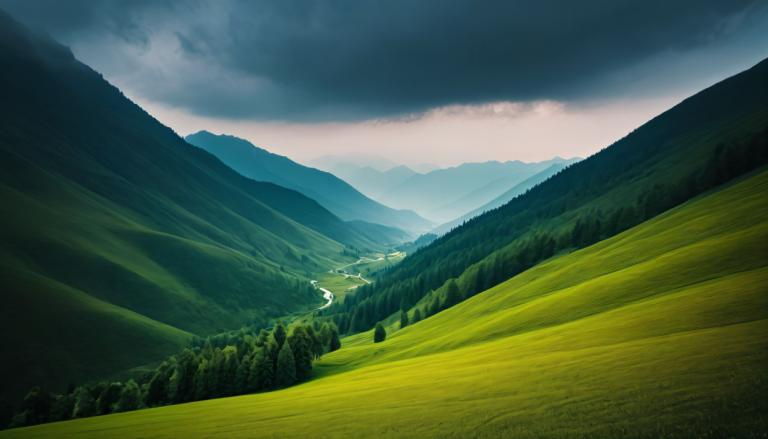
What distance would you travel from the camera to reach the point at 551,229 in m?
188

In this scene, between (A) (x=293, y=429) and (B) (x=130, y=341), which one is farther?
(B) (x=130, y=341)

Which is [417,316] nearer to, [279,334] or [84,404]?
[279,334]

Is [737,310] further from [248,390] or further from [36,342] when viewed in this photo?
[36,342]

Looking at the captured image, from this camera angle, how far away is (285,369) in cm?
8600

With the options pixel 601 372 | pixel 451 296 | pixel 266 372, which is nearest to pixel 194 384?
pixel 266 372

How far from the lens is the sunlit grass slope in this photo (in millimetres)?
22891

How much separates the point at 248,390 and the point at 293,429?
2245 inches

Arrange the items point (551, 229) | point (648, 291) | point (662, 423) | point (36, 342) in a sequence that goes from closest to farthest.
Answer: point (662, 423) < point (648, 291) < point (36, 342) < point (551, 229)

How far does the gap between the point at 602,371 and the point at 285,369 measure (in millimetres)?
70555

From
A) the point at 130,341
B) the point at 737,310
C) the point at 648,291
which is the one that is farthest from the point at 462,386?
the point at 130,341

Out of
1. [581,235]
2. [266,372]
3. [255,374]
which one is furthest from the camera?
[581,235]

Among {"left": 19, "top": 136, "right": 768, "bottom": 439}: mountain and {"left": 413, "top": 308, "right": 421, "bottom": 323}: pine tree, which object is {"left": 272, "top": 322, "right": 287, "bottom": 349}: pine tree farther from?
{"left": 413, "top": 308, "right": 421, "bottom": 323}: pine tree

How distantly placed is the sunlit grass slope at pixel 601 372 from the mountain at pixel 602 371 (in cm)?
→ 15

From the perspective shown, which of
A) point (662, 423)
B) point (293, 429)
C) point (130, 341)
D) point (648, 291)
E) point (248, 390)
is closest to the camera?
point (662, 423)
